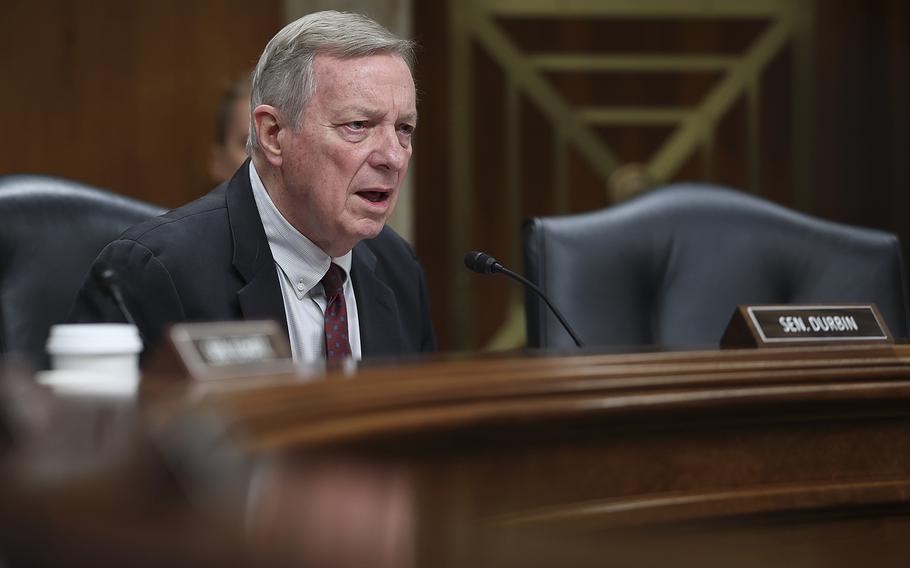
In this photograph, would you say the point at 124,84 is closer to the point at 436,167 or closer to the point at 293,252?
the point at 436,167

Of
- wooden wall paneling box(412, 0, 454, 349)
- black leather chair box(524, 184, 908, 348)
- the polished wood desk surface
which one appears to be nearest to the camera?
the polished wood desk surface

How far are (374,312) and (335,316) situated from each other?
0.12 meters

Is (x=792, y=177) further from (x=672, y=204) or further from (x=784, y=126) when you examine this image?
(x=672, y=204)

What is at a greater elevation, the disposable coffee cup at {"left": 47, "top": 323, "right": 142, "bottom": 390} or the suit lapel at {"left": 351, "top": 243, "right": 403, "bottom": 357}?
the disposable coffee cup at {"left": 47, "top": 323, "right": 142, "bottom": 390}

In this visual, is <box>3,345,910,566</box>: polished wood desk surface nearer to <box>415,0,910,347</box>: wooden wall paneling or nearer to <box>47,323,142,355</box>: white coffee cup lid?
<box>47,323,142,355</box>: white coffee cup lid

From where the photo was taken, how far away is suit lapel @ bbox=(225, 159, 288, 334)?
5.42 feet

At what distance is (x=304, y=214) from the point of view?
1.79 meters

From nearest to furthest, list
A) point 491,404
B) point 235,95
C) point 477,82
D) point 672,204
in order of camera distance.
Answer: point 491,404 → point 672,204 → point 235,95 → point 477,82

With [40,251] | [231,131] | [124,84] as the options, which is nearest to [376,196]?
[40,251]

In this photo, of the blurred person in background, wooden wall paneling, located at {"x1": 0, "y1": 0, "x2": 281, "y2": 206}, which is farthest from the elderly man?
wooden wall paneling, located at {"x1": 0, "y1": 0, "x2": 281, "y2": 206}

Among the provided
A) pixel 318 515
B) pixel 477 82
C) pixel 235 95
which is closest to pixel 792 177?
pixel 477 82

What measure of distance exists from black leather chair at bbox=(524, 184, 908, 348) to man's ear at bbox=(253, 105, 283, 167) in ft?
1.32

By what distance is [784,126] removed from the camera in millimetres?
4223

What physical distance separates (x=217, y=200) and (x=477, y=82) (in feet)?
7.79
